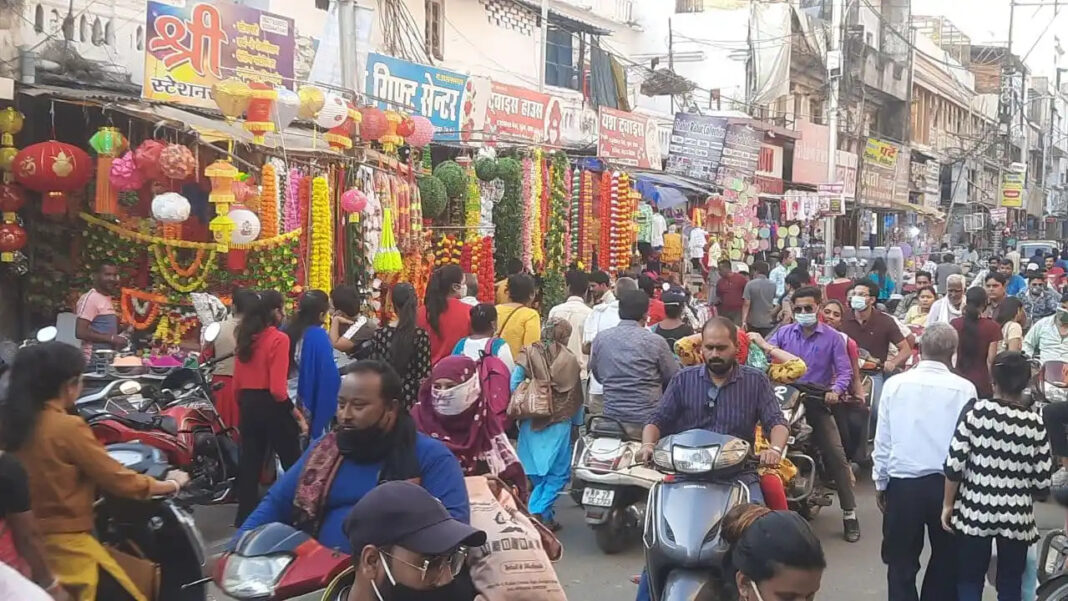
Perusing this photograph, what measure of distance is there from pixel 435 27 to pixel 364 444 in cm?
1900

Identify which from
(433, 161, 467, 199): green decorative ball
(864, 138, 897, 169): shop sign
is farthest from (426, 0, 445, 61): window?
(864, 138, 897, 169): shop sign

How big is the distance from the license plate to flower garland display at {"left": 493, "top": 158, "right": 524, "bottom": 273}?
8.49m

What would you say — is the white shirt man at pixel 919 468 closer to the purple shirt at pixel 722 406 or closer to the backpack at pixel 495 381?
the purple shirt at pixel 722 406

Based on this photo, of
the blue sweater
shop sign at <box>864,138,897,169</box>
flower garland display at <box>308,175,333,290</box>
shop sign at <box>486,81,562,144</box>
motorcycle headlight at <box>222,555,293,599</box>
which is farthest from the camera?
shop sign at <box>864,138,897,169</box>

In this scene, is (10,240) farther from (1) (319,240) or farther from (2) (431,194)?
(2) (431,194)

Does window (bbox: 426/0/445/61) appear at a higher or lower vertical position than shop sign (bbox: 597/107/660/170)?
higher

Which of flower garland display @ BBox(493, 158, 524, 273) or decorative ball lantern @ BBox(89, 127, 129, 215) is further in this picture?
flower garland display @ BBox(493, 158, 524, 273)

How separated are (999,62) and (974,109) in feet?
14.7

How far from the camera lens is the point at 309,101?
11.3 meters

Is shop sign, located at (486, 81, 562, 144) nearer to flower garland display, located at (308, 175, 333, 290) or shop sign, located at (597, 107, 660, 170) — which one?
shop sign, located at (597, 107, 660, 170)

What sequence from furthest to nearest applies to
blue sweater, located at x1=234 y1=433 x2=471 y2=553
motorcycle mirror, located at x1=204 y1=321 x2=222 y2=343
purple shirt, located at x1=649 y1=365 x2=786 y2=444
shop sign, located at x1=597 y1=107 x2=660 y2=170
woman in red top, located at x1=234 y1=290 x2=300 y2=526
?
shop sign, located at x1=597 y1=107 x2=660 y2=170
motorcycle mirror, located at x1=204 y1=321 x2=222 y2=343
woman in red top, located at x1=234 y1=290 x2=300 y2=526
purple shirt, located at x1=649 y1=365 x2=786 y2=444
blue sweater, located at x1=234 y1=433 x2=471 y2=553

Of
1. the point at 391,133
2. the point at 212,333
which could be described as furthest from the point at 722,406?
the point at 391,133

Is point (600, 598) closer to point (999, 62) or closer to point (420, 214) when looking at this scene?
point (420, 214)

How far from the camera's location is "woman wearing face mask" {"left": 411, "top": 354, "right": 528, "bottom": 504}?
593 cm
